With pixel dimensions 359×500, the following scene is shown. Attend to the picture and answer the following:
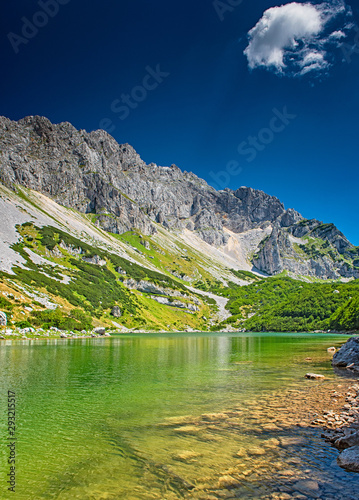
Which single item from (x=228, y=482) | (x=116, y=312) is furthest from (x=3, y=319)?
(x=228, y=482)

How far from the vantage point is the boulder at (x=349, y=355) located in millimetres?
36562

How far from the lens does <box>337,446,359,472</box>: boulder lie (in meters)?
10.6

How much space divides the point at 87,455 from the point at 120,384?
14963mm

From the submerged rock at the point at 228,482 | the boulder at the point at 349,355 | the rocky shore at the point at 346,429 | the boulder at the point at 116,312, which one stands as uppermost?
the submerged rock at the point at 228,482

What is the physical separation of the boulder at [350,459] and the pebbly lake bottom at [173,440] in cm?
33

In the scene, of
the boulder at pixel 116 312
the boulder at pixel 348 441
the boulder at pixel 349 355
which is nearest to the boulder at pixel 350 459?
the boulder at pixel 348 441

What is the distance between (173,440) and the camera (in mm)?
13383

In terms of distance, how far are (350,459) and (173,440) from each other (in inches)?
274

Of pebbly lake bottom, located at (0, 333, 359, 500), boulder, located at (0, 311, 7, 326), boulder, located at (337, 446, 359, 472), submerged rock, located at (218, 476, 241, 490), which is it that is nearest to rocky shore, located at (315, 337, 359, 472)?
boulder, located at (337, 446, 359, 472)

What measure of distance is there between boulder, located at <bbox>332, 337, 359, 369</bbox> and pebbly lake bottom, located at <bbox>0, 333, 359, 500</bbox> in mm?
11520

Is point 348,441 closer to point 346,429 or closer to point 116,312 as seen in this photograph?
point 346,429

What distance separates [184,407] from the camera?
18.9 metres

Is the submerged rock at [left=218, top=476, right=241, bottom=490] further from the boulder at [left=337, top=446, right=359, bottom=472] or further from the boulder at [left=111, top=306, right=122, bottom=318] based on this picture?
the boulder at [left=111, top=306, right=122, bottom=318]

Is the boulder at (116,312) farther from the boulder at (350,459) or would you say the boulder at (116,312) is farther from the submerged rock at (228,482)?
the submerged rock at (228,482)
